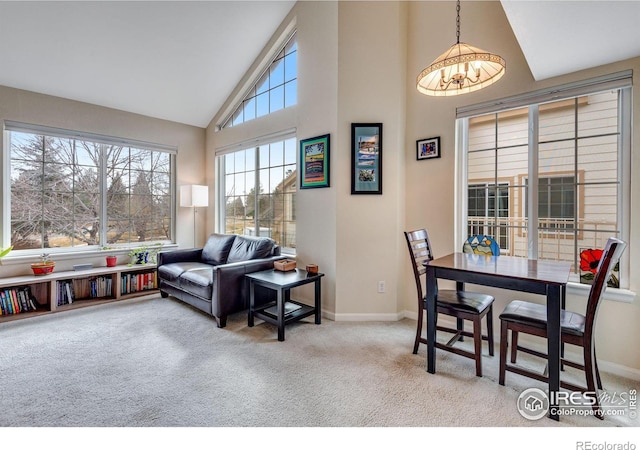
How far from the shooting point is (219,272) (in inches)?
115

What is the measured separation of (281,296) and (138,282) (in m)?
2.57

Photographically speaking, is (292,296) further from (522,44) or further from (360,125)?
(522,44)

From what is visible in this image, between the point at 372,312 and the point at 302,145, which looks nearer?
the point at 372,312

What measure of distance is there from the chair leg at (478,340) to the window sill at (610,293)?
33.7 inches

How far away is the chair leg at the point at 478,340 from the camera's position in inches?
80.0

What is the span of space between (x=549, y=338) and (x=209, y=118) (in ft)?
16.6

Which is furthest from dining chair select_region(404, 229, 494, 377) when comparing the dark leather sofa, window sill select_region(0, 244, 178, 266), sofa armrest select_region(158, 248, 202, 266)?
window sill select_region(0, 244, 178, 266)

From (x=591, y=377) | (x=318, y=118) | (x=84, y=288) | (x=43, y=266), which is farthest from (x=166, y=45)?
(x=591, y=377)

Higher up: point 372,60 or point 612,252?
point 372,60

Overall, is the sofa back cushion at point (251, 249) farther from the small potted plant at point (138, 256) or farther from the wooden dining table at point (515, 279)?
the wooden dining table at point (515, 279)

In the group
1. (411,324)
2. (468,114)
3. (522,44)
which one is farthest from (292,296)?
(522,44)

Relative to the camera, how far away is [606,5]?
161cm

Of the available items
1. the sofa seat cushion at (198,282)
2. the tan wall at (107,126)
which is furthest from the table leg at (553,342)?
the tan wall at (107,126)

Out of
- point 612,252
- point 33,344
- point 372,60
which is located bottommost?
point 33,344
